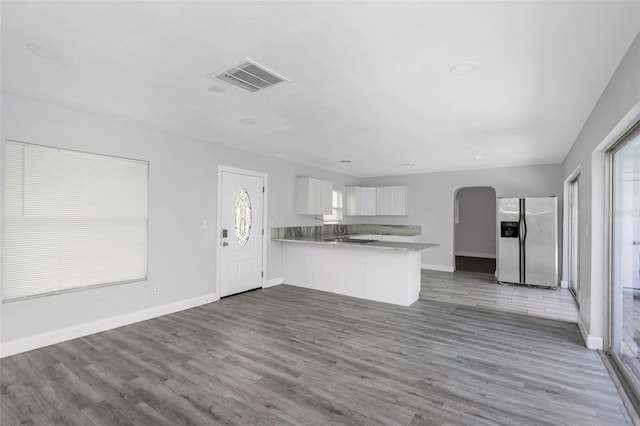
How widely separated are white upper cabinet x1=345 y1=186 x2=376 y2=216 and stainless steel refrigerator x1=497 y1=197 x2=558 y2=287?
9.86ft

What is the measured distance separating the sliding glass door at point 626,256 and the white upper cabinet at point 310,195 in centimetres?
450

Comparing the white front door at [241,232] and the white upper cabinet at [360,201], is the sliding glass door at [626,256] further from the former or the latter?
the white upper cabinet at [360,201]

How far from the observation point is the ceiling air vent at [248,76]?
7.92 ft

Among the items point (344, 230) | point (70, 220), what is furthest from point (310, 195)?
point (70, 220)

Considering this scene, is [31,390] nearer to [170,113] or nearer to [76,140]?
[76,140]

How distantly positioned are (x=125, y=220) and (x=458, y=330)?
4.19m

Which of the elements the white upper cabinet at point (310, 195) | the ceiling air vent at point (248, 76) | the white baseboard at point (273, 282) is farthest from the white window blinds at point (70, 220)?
the white upper cabinet at point (310, 195)

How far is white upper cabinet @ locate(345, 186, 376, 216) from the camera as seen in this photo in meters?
8.27

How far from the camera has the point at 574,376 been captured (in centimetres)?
267

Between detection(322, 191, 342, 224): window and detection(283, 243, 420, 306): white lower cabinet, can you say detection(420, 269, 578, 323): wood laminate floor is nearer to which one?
detection(283, 243, 420, 306): white lower cabinet

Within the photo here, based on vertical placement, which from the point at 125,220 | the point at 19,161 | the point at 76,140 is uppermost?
the point at 76,140

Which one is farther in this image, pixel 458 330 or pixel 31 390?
pixel 458 330

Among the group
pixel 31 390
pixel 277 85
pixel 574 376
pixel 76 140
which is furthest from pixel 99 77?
pixel 574 376

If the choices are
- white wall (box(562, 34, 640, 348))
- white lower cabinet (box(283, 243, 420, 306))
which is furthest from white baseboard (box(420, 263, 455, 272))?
white wall (box(562, 34, 640, 348))
